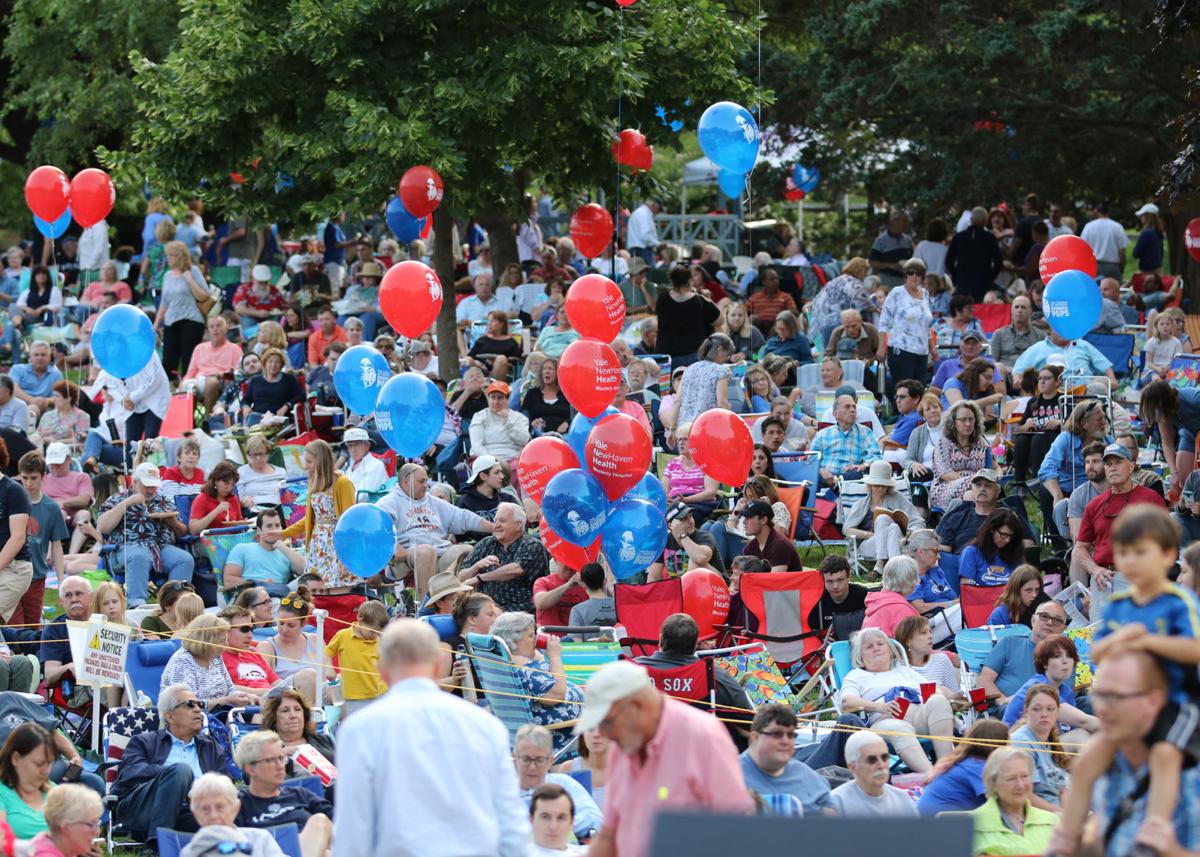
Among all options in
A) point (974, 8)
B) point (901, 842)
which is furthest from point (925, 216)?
point (901, 842)

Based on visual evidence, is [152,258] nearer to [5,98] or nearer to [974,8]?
[5,98]

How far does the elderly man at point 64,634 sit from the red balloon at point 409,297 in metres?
3.54

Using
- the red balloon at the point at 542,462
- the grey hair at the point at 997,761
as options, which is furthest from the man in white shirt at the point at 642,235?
the grey hair at the point at 997,761

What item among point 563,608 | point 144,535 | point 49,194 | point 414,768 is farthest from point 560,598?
point 49,194

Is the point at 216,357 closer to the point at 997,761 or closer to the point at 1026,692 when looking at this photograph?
the point at 1026,692

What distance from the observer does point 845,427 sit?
13945 millimetres

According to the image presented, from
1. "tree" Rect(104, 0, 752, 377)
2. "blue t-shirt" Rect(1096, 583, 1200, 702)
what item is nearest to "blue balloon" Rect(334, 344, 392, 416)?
"tree" Rect(104, 0, 752, 377)

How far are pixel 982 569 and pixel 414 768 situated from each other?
21.4ft

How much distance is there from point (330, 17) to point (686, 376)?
435 centimetres

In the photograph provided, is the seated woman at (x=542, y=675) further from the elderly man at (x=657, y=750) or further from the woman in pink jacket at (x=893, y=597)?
the elderly man at (x=657, y=750)

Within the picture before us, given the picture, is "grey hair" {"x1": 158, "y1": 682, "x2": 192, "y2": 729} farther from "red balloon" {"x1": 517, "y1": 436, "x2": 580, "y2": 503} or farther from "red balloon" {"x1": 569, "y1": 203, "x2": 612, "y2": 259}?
"red balloon" {"x1": 569, "y1": 203, "x2": 612, "y2": 259}

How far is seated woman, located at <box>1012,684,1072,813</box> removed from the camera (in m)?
8.67

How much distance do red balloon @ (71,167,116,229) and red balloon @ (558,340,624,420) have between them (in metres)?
6.26

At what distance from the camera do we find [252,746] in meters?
8.41
